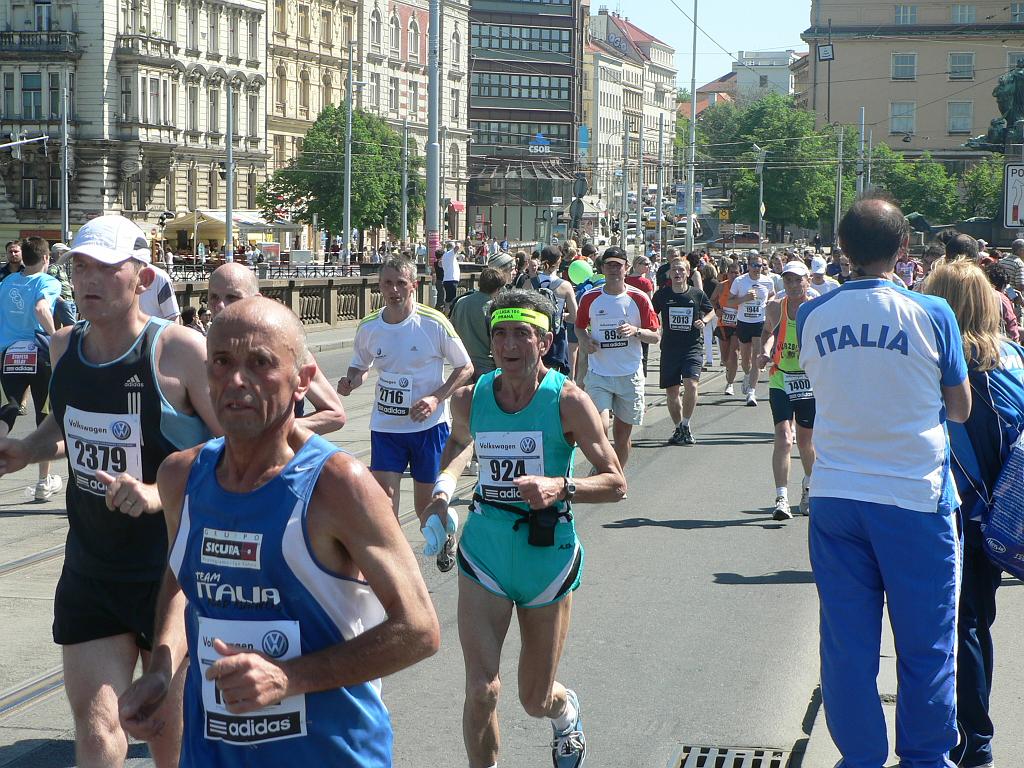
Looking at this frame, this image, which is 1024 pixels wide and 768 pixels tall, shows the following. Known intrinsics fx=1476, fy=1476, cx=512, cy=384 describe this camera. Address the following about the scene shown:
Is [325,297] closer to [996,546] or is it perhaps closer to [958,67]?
[996,546]

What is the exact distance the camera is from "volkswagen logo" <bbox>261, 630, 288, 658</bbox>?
292cm

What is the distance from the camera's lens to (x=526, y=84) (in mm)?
142750

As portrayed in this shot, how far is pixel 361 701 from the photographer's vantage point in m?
3.04

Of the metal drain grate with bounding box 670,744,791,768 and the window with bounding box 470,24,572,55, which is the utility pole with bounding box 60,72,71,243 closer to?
the metal drain grate with bounding box 670,744,791,768

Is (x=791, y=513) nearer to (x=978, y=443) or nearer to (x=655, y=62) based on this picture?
(x=978, y=443)

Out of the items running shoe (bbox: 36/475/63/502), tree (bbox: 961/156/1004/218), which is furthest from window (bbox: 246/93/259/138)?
running shoe (bbox: 36/475/63/502)

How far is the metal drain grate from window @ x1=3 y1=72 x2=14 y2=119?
2849 inches

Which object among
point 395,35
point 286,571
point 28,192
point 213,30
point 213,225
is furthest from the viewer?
point 395,35

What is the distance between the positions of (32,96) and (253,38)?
13.8 metres

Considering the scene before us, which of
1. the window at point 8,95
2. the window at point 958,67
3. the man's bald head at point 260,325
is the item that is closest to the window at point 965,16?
the window at point 958,67

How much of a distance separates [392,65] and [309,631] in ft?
321

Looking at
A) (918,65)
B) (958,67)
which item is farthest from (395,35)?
(958,67)

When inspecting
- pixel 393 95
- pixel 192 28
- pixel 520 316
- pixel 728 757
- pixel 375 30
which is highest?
pixel 375 30

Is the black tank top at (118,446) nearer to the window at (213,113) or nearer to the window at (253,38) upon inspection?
the window at (213,113)
